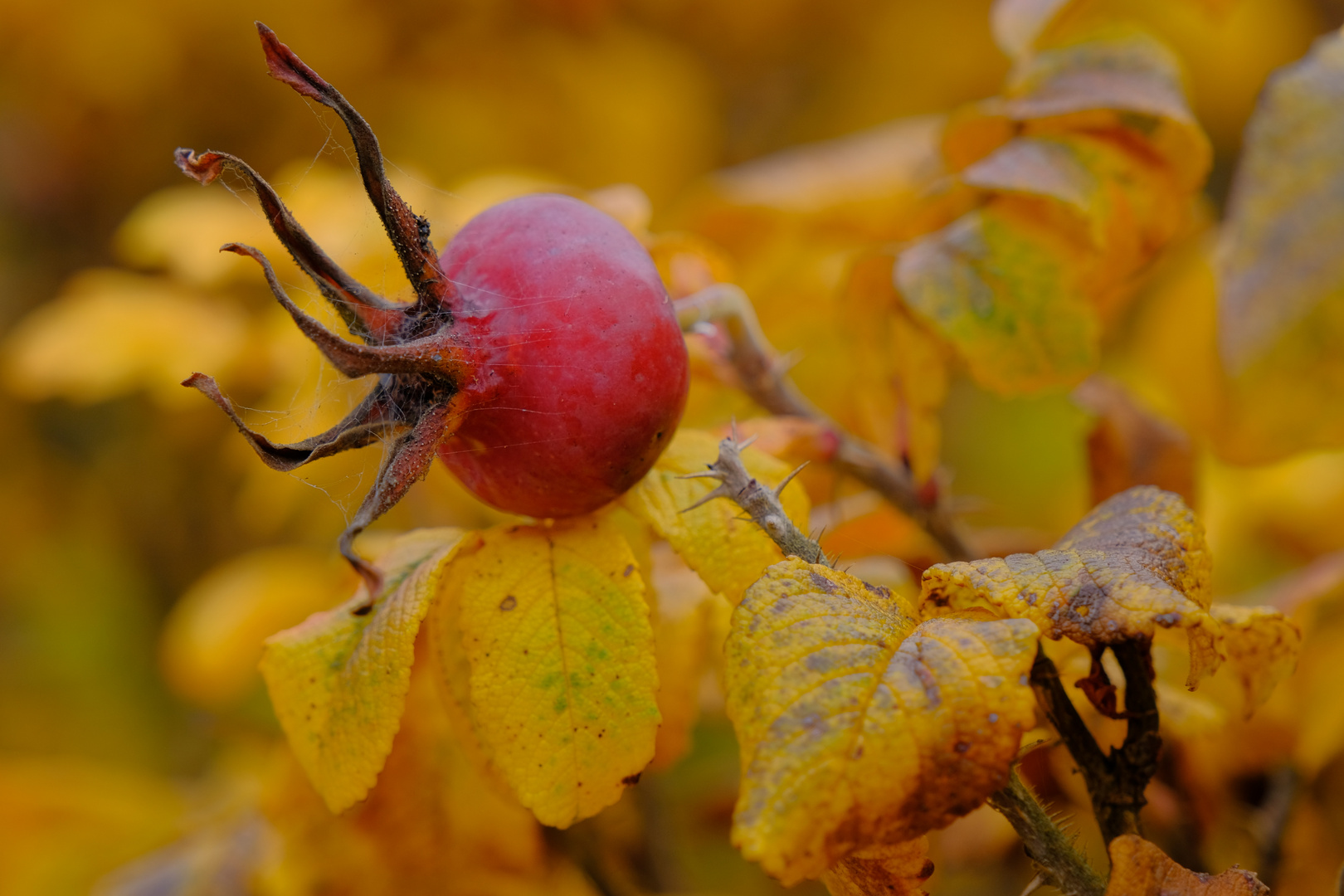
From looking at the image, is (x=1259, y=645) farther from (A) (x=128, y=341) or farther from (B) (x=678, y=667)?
(A) (x=128, y=341)

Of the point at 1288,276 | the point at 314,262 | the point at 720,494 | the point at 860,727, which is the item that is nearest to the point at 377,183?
the point at 314,262

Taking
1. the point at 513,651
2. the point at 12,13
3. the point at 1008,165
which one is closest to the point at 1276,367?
the point at 1008,165

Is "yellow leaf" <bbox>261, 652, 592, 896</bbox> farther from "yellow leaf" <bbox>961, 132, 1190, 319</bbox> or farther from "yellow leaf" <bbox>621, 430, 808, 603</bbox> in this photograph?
"yellow leaf" <bbox>961, 132, 1190, 319</bbox>

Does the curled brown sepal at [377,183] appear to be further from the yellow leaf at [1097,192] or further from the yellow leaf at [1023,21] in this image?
the yellow leaf at [1023,21]

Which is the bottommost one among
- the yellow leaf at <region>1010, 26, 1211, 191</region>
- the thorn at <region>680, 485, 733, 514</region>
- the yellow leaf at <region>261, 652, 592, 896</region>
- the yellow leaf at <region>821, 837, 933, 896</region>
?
the yellow leaf at <region>261, 652, 592, 896</region>

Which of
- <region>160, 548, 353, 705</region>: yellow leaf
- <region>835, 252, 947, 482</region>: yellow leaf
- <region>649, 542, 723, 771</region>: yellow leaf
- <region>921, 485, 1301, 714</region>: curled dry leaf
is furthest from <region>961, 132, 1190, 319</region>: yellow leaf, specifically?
<region>160, 548, 353, 705</region>: yellow leaf

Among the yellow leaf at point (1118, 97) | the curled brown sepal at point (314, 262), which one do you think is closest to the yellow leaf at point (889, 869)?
the curled brown sepal at point (314, 262)

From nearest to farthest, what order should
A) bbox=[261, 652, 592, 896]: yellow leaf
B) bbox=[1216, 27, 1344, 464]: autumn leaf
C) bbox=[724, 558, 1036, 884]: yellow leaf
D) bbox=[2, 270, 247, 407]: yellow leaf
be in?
bbox=[724, 558, 1036, 884]: yellow leaf, bbox=[1216, 27, 1344, 464]: autumn leaf, bbox=[261, 652, 592, 896]: yellow leaf, bbox=[2, 270, 247, 407]: yellow leaf

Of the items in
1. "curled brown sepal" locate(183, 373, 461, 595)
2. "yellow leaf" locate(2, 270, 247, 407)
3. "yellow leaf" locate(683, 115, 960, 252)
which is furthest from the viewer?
"yellow leaf" locate(2, 270, 247, 407)
